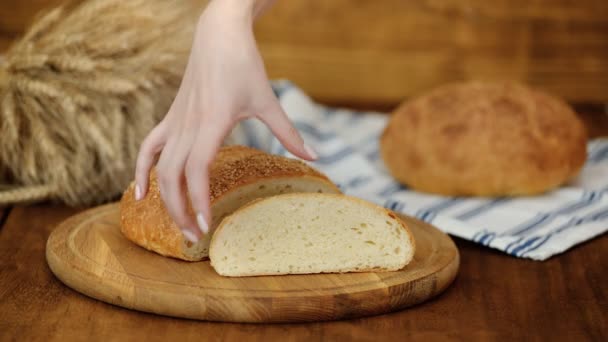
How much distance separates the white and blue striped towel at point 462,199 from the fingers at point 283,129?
0.56 m

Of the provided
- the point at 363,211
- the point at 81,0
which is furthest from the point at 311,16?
the point at 363,211

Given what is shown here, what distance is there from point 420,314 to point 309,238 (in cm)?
21

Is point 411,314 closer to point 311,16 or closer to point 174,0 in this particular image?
Result: point 174,0

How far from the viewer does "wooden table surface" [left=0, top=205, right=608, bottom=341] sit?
1254mm

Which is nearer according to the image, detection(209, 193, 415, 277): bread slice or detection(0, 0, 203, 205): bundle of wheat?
detection(209, 193, 415, 277): bread slice

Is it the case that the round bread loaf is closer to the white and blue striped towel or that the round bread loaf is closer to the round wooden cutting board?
the white and blue striped towel

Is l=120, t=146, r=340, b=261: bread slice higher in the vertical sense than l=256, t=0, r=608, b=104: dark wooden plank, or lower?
higher

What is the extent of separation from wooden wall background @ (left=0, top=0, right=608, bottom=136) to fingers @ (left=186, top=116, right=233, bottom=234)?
177 cm

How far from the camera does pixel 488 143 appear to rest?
196 cm

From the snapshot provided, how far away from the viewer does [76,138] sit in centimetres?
185

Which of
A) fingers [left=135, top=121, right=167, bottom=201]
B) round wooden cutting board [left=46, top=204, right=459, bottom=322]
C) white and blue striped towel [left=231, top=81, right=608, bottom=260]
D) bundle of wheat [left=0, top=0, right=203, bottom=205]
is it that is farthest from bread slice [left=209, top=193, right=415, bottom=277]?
bundle of wheat [left=0, top=0, right=203, bottom=205]

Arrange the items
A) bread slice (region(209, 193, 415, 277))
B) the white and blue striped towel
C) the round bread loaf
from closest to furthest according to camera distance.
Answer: bread slice (region(209, 193, 415, 277)) < the white and blue striped towel < the round bread loaf

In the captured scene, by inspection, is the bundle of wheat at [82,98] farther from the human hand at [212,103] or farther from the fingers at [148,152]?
the human hand at [212,103]

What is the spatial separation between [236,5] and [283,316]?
0.44 meters
